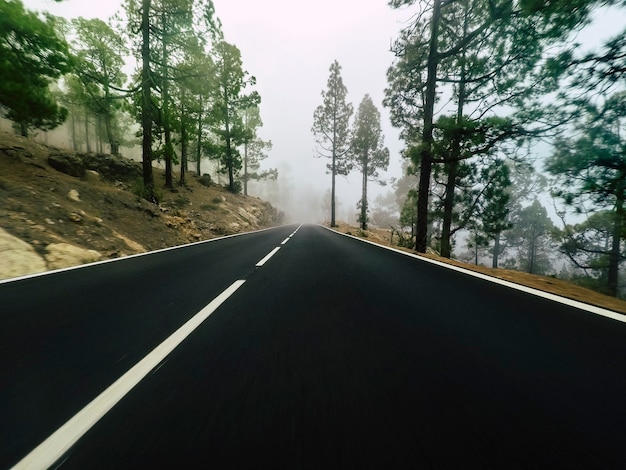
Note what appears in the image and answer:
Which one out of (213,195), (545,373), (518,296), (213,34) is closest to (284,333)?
(545,373)

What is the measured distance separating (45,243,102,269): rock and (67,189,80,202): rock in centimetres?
334

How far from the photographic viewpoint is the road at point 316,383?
117 cm

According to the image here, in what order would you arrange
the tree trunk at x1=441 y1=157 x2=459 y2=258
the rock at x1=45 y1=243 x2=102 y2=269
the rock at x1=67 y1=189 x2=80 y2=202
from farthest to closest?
the tree trunk at x1=441 y1=157 x2=459 y2=258 → the rock at x1=67 y1=189 x2=80 y2=202 → the rock at x1=45 y1=243 x2=102 y2=269

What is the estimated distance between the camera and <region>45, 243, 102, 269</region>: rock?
5887 millimetres

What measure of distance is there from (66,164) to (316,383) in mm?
16163

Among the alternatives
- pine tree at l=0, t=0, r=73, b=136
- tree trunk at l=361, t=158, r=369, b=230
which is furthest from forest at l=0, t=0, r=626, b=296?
tree trunk at l=361, t=158, r=369, b=230

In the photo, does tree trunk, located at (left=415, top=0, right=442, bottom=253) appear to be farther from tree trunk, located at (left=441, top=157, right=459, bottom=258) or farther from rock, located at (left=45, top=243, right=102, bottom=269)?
rock, located at (left=45, top=243, right=102, bottom=269)

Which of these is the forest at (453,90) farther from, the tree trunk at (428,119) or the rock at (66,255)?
the rock at (66,255)

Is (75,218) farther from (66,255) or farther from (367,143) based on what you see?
(367,143)

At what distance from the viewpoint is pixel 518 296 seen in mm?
3580

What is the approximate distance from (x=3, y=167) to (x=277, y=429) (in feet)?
45.9

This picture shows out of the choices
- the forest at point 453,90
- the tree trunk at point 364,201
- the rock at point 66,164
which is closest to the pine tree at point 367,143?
the tree trunk at point 364,201

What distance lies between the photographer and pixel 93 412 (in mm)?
1410

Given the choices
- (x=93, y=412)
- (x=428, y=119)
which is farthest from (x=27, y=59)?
(x=428, y=119)
